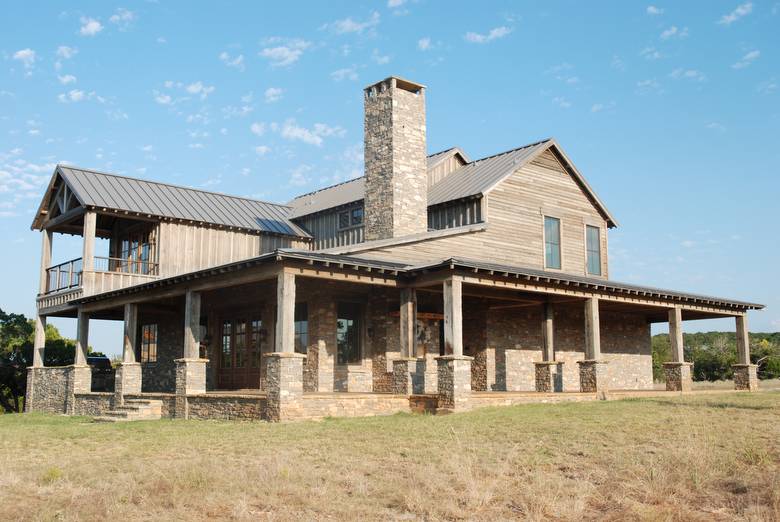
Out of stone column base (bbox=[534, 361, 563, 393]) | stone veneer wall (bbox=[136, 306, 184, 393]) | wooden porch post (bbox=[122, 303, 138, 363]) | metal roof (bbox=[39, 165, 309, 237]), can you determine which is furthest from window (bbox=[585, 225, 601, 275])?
wooden porch post (bbox=[122, 303, 138, 363])

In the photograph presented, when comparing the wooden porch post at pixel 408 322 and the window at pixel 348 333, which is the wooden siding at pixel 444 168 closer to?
the window at pixel 348 333

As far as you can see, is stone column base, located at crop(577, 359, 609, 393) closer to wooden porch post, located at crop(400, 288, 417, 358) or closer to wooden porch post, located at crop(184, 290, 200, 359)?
wooden porch post, located at crop(400, 288, 417, 358)

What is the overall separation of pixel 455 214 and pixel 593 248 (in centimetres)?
602

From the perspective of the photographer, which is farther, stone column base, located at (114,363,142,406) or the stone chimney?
the stone chimney

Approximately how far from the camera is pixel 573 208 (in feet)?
88.8

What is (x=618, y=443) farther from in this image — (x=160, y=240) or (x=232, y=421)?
(x=160, y=240)

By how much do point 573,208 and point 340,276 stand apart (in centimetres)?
1284

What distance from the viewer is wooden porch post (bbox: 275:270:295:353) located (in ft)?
→ 51.1

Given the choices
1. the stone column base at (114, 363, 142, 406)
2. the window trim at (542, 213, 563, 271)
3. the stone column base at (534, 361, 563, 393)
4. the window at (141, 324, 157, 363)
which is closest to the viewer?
the stone column base at (534, 361, 563, 393)

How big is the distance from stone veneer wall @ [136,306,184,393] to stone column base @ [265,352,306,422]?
10.3m

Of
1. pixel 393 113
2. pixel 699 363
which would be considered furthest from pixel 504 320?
pixel 699 363

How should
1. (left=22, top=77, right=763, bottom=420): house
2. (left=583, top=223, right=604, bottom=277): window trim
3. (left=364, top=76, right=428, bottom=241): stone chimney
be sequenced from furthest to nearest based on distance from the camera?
(left=583, top=223, right=604, bottom=277): window trim
(left=364, top=76, right=428, bottom=241): stone chimney
(left=22, top=77, right=763, bottom=420): house

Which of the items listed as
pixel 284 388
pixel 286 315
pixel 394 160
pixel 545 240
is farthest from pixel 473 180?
pixel 284 388

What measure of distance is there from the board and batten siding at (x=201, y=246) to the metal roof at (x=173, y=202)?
0.35m
